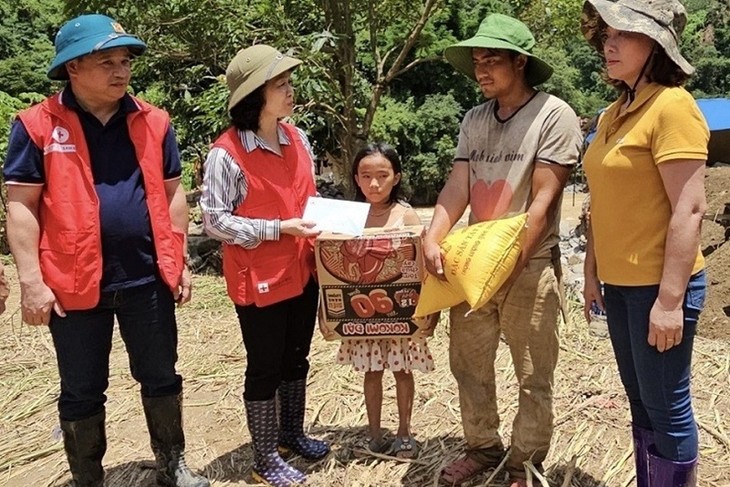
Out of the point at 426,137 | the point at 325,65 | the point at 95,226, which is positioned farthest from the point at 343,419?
the point at 426,137

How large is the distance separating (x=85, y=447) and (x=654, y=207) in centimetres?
241

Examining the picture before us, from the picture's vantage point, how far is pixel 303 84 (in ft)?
22.5

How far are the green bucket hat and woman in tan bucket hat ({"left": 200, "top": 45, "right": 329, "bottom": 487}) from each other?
2.43 ft

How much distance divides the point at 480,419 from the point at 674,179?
4.55 feet

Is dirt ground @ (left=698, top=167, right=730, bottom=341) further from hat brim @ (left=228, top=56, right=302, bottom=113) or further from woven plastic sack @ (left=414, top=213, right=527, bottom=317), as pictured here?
hat brim @ (left=228, top=56, right=302, bottom=113)

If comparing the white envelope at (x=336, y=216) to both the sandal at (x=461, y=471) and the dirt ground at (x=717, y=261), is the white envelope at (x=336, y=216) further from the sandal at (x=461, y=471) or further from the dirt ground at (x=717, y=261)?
the dirt ground at (x=717, y=261)

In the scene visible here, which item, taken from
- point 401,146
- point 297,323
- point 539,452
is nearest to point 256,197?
point 297,323

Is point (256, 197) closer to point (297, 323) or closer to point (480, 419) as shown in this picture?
point (297, 323)

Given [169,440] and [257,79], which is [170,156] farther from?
[169,440]

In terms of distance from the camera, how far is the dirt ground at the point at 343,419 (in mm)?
3293

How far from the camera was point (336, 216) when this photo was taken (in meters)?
2.97

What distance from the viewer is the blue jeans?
2283 mm

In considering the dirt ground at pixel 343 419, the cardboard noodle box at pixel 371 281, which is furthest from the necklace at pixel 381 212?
the dirt ground at pixel 343 419

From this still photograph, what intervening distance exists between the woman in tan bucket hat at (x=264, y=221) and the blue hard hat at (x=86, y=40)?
0.49m
